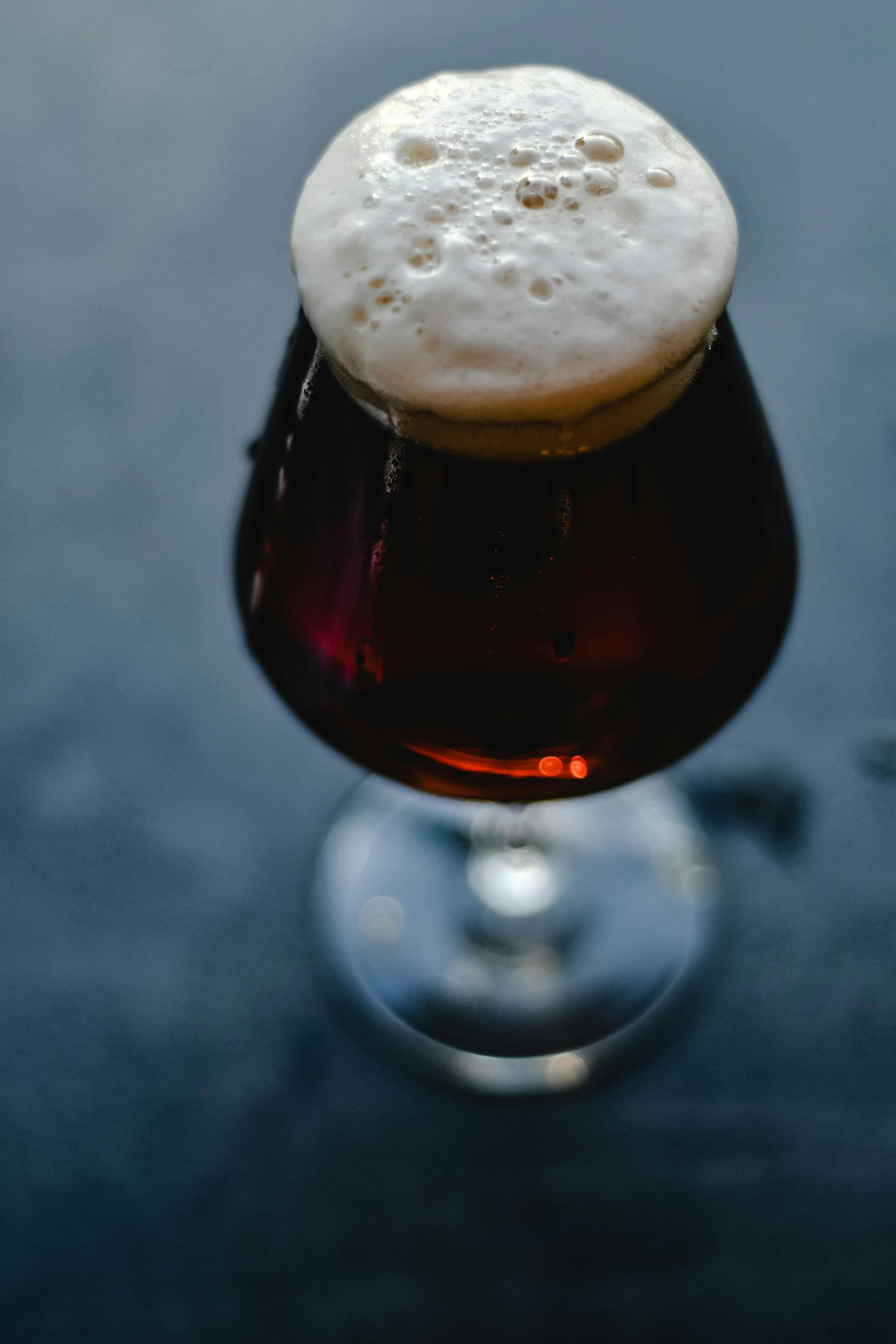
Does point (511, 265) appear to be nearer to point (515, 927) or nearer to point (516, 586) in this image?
point (516, 586)

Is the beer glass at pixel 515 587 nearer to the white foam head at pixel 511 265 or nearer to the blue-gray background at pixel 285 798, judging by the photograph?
the white foam head at pixel 511 265

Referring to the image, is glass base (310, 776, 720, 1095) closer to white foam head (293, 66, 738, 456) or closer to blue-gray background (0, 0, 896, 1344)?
blue-gray background (0, 0, 896, 1344)

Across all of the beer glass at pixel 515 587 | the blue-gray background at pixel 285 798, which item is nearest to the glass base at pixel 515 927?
the blue-gray background at pixel 285 798

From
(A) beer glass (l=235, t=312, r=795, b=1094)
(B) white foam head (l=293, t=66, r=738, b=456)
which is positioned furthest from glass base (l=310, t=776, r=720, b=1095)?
(B) white foam head (l=293, t=66, r=738, b=456)

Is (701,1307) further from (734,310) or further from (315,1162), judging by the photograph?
(734,310)

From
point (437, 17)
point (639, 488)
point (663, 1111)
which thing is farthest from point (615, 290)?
point (437, 17)

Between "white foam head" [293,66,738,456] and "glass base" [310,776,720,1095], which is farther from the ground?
"white foam head" [293,66,738,456]

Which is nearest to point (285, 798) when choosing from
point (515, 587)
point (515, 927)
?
point (515, 927)
